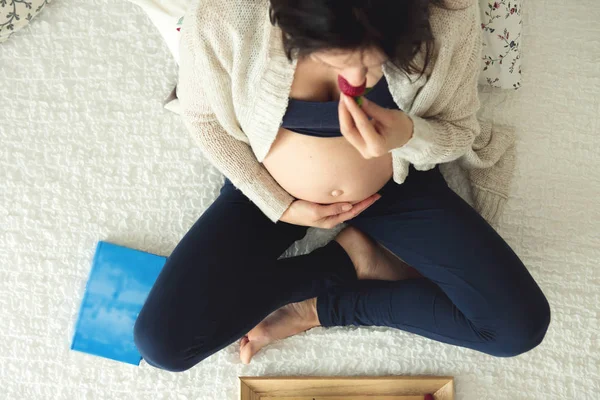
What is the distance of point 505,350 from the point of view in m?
1.00

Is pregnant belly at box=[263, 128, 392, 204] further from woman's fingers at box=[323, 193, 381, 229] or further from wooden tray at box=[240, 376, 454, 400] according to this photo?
wooden tray at box=[240, 376, 454, 400]

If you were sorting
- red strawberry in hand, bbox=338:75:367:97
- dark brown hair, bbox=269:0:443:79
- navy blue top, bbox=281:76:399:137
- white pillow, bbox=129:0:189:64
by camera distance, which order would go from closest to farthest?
dark brown hair, bbox=269:0:443:79 → red strawberry in hand, bbox=338:75:367:97 → navy blue top, bbox=281:76:399:137 → white pillow, bbox=129:0:189:64

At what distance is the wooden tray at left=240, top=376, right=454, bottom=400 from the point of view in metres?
1.12

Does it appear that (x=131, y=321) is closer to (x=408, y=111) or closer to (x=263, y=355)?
(x=263, y=355)

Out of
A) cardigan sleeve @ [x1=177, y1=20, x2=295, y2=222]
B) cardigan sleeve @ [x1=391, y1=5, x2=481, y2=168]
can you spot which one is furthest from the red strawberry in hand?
cardigan sleeve @ [x1=177, y1=20, x2=295, y2=222]

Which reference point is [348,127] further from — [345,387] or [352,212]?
[345,387]

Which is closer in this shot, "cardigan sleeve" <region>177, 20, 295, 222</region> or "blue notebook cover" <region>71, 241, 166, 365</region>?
"cardigan sleeve" <region>177, 20, 295, 222</region>

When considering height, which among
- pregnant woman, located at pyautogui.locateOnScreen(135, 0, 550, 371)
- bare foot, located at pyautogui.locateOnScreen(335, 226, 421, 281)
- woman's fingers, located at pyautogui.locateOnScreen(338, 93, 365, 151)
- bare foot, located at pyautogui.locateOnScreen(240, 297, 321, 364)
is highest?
woman's fingers, located at pyautogui.locateOnScreen(338, 93, 365, 151)

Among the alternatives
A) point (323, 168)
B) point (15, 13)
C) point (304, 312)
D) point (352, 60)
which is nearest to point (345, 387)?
point (304, 312)

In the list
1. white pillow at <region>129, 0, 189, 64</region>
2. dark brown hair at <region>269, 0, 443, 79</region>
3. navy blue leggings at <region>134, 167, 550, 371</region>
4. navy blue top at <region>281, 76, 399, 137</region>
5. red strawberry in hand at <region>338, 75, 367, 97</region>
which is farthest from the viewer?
white pillow at <region>129, 0, 189, 64</region>

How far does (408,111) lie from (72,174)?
2.39 feet

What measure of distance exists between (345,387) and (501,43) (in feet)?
2.54

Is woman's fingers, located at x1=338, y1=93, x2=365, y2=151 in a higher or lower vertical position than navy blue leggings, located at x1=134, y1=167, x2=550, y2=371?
higher

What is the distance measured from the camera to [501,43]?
111cm
